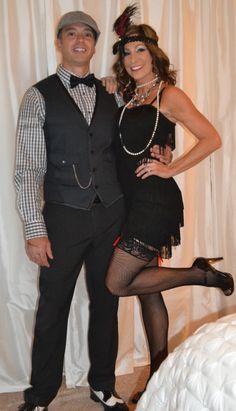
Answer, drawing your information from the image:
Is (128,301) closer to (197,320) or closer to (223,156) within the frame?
(197,320)

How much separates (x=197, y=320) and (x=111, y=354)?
0.69 meters

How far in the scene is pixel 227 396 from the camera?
0.89 m

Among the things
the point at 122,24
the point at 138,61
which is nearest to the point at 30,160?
the point at 138,61

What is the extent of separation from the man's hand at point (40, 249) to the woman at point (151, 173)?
0.86 ft

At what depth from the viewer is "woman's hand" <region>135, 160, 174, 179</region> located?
1.75 meters

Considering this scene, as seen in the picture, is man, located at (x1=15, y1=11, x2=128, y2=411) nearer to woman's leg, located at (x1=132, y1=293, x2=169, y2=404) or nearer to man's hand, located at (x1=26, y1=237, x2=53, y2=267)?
man's hand, located at (x1=26, y1=237, x2=53, y2=267)

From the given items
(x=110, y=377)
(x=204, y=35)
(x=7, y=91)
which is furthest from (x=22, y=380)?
(x=204, y=35)

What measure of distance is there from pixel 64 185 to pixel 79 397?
3.48 feet

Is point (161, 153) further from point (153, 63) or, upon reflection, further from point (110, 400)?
point (110, 400)

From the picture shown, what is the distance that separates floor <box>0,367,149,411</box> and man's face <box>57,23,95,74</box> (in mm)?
1517

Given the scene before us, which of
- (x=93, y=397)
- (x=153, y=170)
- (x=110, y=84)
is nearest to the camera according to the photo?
(x=153, y=170)

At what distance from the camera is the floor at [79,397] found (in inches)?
81.8

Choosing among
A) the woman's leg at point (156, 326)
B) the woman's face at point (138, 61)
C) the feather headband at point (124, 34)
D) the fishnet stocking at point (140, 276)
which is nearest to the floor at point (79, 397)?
the woman's leg at point (156, 326)

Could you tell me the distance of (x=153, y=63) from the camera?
189 centimetres
